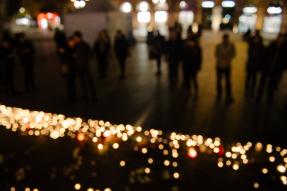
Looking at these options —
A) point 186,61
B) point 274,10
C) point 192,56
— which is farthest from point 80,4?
point 274,10

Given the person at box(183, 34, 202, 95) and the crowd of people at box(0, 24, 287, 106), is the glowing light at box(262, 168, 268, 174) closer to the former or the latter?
the crowd of people at box(0, 24, 287, 106)

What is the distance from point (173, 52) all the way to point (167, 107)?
8.05 ft

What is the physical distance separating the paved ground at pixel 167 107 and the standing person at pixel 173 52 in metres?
0.49

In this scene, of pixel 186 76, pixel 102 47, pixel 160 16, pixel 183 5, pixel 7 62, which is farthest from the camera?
pixel 160 16

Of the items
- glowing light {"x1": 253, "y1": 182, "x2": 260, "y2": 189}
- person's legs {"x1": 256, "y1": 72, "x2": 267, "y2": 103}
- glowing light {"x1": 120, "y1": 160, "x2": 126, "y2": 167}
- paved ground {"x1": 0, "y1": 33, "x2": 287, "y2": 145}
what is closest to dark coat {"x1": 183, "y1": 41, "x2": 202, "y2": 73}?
paved ground {"x1": 0, "y1": 33, "x2": 287, "y2": 145}

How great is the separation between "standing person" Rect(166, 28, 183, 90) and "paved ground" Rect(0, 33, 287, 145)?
486 millimetres

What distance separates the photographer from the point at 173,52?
12.8 m

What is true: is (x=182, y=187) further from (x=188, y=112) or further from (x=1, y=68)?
(x=1, y=68)

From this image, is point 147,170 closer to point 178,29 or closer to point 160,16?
point 178,29

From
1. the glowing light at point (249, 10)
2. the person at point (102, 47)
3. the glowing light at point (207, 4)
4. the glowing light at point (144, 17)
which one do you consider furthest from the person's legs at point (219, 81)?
the glowing light at point (207, 4)

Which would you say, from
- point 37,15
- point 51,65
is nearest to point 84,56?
point 51,65

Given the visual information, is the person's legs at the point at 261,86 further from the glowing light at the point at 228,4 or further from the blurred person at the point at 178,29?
the glowing light at the point at 228,4

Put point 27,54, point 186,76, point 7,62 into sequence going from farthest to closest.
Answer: point 27,54
point 7,62
point 186,76

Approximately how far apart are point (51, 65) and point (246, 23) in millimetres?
22833
